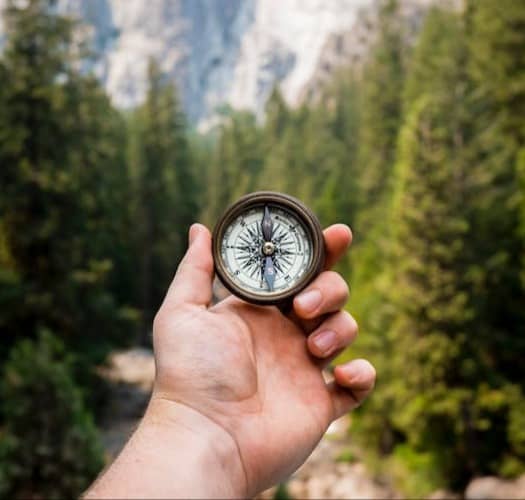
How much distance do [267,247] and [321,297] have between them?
0.40 m

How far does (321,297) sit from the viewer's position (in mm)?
3045

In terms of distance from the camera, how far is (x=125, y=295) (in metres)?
31.1

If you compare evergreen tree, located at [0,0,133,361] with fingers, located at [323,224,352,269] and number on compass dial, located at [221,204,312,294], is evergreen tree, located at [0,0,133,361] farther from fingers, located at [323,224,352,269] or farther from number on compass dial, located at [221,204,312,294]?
fingers, located at [323,224,352,269]

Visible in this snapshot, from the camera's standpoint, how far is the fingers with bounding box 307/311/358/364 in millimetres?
3064

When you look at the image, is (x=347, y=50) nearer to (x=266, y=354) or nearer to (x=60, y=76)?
(x=60, y=76)

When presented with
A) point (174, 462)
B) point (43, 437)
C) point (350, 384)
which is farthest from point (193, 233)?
point (43, 437)

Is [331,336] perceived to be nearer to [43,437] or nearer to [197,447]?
[197,447]

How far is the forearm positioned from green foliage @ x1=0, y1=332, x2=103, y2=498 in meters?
6.48

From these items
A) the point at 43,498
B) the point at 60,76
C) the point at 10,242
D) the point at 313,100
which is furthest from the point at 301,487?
the point at 313,100

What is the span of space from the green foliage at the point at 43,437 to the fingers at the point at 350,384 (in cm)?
642

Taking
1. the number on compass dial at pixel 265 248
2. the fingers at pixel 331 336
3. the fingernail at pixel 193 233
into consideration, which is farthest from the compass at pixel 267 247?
the fingers at pixel 331 336

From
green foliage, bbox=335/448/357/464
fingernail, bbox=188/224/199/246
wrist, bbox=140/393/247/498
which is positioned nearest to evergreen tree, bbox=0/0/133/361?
green foliage, bbox=335/448/357/464

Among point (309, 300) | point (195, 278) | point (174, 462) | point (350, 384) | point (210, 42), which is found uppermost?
point (210, 42)

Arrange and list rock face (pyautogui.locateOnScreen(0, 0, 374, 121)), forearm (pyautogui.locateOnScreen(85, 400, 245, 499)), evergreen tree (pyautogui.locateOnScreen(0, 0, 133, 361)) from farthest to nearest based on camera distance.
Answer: rock face (pyautogui.locateOnScreen(0, 0, 374, 121)), evergreen tree (pyautogui.locateOnScreen(0, 0, 133, 361)), forearm (pyautogui.locateOnScreen(85, 400, 245, 499))
